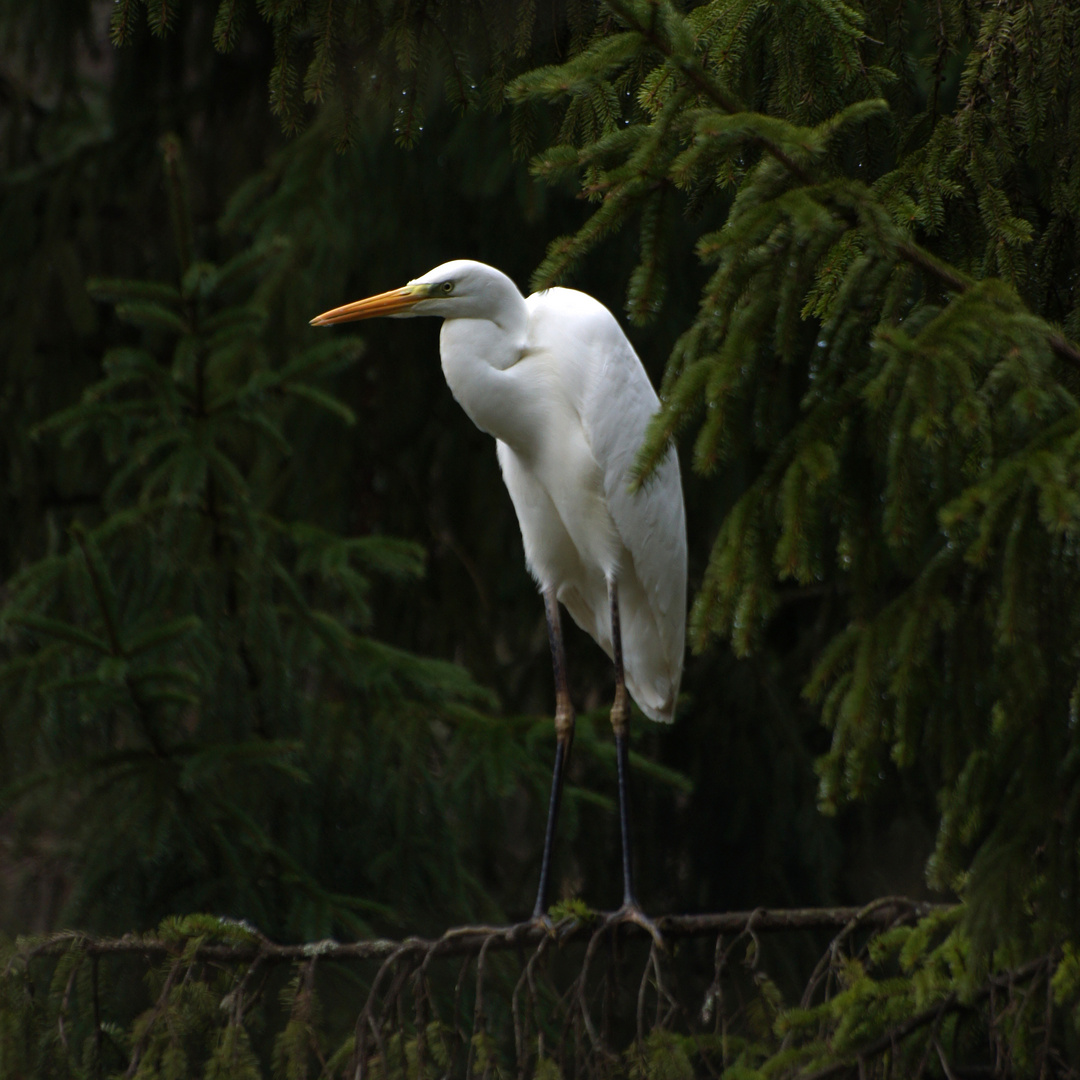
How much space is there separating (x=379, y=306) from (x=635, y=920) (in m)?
1.09

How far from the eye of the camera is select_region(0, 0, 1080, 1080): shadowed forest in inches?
43.1

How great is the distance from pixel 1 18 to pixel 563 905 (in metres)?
3.18

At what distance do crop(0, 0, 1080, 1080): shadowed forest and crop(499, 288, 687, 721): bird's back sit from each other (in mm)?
280

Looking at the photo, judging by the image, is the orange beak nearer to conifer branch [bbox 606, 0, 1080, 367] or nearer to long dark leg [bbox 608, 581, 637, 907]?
long dark leg [bbox 608, 581, 637, 907]

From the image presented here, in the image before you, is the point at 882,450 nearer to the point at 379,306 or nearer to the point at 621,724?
the point at 379,306

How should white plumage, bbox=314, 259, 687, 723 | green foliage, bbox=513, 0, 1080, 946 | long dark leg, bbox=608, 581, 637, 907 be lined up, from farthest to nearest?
long dark leg, bbox=608, 581, 637, 907 < white plumage, bbox=314, 259, 687, 723 < green foliage, bbox=513, 0, 1080, 946

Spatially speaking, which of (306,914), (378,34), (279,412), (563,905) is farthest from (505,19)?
(279,412)

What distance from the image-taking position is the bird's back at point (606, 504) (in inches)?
96.3

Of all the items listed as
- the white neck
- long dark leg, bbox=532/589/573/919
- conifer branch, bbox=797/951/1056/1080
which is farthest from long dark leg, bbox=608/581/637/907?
conifer branch, bbox=797/951/1056/1080

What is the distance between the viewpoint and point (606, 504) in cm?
252

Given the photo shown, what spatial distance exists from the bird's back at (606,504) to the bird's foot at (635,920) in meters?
0.65

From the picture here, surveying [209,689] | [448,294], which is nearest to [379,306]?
[448,294]

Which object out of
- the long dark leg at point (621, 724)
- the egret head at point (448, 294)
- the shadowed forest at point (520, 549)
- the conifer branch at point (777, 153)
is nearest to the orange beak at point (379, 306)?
the egret head at point (448, 294)

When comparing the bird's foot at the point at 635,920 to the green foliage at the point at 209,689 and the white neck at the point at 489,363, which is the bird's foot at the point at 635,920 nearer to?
the green foliage at the point at 209,689
